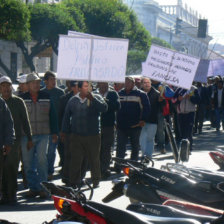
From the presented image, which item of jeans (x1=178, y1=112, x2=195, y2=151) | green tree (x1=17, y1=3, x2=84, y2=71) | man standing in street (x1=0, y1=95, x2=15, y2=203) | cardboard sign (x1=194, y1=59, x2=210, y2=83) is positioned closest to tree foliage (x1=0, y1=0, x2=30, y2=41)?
green tree (x1=17, y1=3, x2=84, y2=71)

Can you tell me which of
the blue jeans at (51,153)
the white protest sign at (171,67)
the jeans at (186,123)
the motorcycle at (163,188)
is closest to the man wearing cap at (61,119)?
the blue jeans at (51,153)

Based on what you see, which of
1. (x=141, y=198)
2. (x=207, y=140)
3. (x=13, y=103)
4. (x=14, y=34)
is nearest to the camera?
(x=141, y=198)

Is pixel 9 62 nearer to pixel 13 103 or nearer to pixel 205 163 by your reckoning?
pixel 205 163

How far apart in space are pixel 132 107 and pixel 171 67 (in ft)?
3.02

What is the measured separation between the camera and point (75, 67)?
8.99 metres

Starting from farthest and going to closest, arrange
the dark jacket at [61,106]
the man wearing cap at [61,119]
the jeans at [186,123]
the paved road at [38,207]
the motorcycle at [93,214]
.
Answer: the jeans at [186,123], the dark jacket at [61,106], the man wearing cap at [61,119], the paved road at [38,207], the motorcycle at [93,214]

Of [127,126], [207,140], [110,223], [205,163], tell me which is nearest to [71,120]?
[127,126]

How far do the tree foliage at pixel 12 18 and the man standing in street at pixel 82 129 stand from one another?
28.2 meters

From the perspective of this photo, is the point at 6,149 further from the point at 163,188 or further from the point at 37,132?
the point at 163,188

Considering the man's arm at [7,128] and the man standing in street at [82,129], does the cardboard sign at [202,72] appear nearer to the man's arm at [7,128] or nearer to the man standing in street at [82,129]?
the man standing in street at [82,129]

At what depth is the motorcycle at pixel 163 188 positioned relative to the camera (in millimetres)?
5871

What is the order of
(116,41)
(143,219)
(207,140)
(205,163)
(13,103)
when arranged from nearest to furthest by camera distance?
1. (143,219)
2. (13,103)
3. (116,41)
4. (205,163)
5. (207,140)

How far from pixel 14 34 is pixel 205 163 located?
1041 inches

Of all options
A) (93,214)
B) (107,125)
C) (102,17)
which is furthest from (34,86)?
(102,17)
